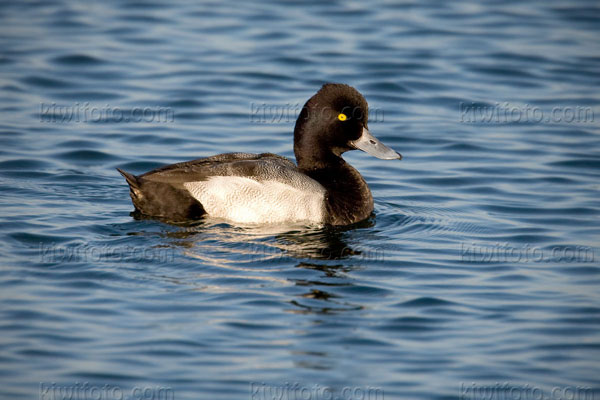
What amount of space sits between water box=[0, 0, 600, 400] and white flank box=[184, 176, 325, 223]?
18cm

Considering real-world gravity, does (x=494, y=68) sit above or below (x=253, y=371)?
above

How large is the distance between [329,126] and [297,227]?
1.16 metres

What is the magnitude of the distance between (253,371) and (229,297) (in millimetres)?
1205

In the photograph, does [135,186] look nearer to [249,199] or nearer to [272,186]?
[249,199]

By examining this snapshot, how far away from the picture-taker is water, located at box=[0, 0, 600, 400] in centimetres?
628

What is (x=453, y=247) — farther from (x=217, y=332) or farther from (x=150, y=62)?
(x=150, y=62)

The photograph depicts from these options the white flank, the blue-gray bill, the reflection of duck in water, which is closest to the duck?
the white flank

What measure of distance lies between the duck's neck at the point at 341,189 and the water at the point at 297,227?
0.60 feet

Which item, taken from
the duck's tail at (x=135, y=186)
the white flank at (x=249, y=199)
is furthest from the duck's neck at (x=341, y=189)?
the duck's tail at (x=135, y=186)

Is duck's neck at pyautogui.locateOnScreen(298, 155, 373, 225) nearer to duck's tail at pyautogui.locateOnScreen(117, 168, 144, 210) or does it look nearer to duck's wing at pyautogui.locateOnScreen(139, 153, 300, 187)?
duck's wing at pyautogui.locateOnScreen(139, 153, 300, 187)

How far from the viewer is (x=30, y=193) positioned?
9891 mm

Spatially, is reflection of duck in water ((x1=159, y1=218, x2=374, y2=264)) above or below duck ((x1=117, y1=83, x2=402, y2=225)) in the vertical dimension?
below

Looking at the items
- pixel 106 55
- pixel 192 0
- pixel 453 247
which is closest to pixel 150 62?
pixel 106 55

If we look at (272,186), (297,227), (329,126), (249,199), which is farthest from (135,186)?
(329,126)
